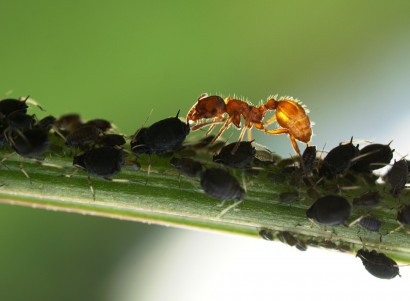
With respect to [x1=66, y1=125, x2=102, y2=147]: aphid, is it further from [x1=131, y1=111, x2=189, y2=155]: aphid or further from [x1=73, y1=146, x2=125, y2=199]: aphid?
[x1=131, y1=111, x2=189, y2=155]: aphid

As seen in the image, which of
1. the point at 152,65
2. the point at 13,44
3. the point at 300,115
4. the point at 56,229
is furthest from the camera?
the point at 56,229

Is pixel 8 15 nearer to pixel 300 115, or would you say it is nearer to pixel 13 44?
pixel 13 44

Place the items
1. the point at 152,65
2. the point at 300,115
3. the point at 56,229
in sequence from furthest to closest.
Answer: the point at 56,229 → the point at 152,65 → the point at 300,115

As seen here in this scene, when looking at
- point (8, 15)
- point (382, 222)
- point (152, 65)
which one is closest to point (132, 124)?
point (152, 65)

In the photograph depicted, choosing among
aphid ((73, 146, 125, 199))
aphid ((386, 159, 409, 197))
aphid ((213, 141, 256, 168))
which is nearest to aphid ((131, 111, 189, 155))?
aphid ((73, 146, 125, 199))

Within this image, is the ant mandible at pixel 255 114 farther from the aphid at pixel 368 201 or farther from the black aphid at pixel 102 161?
the black aphid at pixel 102 161

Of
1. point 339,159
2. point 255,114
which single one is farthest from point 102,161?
point 255,114

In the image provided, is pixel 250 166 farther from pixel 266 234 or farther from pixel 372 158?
pixel 372 158
